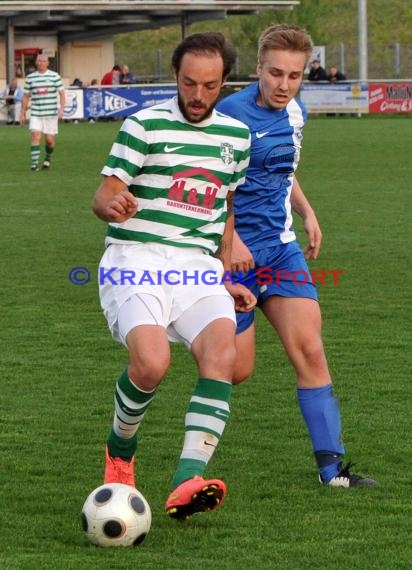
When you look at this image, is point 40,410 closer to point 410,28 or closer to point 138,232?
point 138,232

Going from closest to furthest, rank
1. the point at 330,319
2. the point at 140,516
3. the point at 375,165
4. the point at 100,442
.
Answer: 1. the point at 140,516
2. the point at 100,442
3. the point at 330,319
4. the point at 375,165

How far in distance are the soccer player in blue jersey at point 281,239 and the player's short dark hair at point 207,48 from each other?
1.95 ft

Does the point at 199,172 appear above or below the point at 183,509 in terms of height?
above

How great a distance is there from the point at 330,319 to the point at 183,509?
5.16 metres

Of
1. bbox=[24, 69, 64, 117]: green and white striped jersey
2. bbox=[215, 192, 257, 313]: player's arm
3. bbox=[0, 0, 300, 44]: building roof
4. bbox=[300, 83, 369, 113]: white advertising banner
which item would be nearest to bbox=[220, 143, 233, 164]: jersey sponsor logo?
bbox=[215, 192, 257, 313]: player's arm

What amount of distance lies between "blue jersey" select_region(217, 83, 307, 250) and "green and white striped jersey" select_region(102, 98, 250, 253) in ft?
2.00

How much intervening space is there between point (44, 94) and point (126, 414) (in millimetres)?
19574

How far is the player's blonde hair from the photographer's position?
568 cm

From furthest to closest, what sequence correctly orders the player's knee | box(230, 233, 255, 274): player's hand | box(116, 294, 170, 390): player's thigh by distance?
box(230, 233, 255, 274): player's hand
the player's knee
box(116, 294, 170, 390): player's thigh

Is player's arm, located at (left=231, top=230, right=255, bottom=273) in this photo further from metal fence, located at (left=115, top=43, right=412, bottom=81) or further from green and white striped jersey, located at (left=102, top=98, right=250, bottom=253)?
metal fence, located at (left=115, top=43, right=412, bottom=81)

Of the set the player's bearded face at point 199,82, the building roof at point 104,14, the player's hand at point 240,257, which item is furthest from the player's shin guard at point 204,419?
the building roof at point 104,14

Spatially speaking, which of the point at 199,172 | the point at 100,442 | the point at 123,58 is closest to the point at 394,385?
the point at 100,442

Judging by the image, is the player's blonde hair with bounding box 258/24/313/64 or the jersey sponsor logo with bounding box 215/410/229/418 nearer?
the jersey sponsor logo with bounding box 215/410/229/418

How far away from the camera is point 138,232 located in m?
5.12
